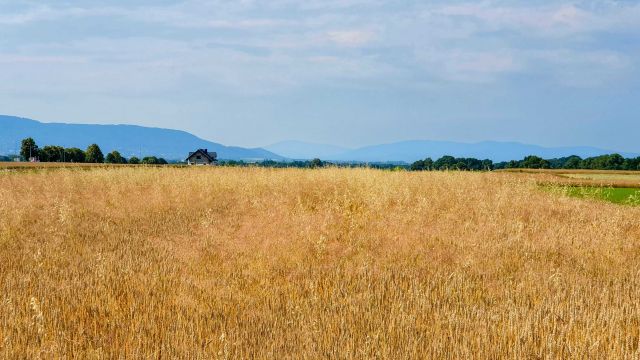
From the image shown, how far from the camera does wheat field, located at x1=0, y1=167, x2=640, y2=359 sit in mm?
4273

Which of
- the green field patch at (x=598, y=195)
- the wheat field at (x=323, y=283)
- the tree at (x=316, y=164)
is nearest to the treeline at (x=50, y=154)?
the tree at (x=316, y=164)

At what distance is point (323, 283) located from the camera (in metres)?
6.13

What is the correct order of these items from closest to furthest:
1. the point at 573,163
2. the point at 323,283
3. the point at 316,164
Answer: the point at 323,283 → the point at 316,164 → the point at 573,163

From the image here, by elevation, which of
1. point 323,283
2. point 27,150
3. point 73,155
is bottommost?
point 323,283

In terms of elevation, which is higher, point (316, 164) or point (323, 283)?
point (316, 164)

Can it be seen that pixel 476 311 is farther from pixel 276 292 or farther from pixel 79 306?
pixel 79 306

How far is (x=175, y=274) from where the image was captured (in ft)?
21.6

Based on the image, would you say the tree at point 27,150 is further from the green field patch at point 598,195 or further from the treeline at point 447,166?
the green field patch at point 598,195

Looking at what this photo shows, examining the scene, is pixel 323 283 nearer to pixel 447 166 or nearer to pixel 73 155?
pixel 447 166

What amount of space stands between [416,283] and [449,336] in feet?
4.84

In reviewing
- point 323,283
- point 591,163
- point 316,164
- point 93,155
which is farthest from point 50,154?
point 323,283

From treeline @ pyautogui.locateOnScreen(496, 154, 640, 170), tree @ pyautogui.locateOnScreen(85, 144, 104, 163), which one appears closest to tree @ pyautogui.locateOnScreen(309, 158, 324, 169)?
treeline @ pyautogui.locateOnScreen(496, 154, 640, 170)

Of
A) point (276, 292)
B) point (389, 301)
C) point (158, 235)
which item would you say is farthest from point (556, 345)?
point (158, 235)

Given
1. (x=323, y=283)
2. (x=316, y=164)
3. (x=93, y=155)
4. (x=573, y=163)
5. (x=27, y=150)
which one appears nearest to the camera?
(x=323, y=283)
